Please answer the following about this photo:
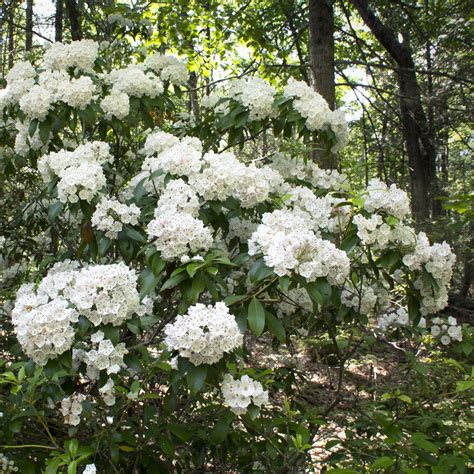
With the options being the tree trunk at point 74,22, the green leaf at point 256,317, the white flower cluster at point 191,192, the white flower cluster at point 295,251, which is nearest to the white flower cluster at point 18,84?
the white flower cluster at point 191,192

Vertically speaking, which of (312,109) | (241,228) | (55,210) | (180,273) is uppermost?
(312,109)

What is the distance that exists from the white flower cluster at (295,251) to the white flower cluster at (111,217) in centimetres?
55

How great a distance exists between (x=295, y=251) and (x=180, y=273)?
42 centimetres

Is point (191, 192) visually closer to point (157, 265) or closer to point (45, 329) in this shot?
point (157, 265)

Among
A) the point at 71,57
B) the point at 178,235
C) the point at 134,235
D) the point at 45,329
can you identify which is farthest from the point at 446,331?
the point at 71,57

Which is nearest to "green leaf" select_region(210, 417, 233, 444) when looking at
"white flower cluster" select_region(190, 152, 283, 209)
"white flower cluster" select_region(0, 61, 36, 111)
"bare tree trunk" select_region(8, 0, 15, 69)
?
"white flower cluster" select_region(190, 152, 283, 209)

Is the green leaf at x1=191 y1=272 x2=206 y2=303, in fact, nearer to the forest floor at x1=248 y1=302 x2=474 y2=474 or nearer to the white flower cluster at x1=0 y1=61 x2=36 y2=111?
the forest floor at x1=248 y1=302 x2=474 y2=474

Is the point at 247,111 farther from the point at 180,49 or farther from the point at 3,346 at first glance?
the point at 180,49

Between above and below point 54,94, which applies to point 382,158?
below

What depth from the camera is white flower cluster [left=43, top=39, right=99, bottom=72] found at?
9.94ft

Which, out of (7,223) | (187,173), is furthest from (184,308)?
(7,223)

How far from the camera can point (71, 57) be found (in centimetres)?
303

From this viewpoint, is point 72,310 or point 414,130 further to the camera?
point 414,130

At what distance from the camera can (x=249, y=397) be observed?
178 cm
